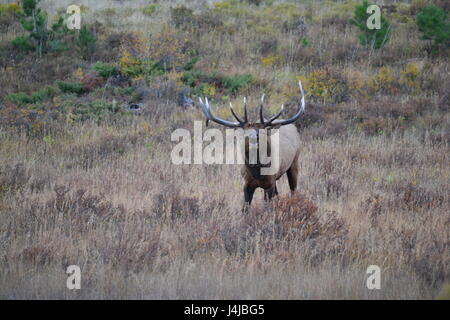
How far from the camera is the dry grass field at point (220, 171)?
517cm

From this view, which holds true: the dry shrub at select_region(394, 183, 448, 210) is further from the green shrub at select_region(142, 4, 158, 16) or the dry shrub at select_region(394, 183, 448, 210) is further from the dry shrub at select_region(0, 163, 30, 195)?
the green shrub at select_region(142, 4, 158, 16)

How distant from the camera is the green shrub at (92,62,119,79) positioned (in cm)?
1548

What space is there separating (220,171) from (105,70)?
764 cm

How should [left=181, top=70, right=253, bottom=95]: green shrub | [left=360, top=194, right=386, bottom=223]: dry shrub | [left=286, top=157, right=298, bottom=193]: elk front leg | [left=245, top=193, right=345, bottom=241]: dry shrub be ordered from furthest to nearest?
[left=181, top=70, right=253, bottom=95]: green shrub, [left=286, top=157, right=298, bottom=193]: elk front leg, [left=360, top=194, right=386, bottom=223]: dry shrub, [left=245, top=193, right=345, bottom=241]: dry shrub

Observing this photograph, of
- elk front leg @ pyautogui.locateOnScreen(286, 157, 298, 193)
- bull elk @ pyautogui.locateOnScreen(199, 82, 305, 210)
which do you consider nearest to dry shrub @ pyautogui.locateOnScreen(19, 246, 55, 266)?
bull elk @ pyautogui.locateOnScreen(199, 82, 305, 210)

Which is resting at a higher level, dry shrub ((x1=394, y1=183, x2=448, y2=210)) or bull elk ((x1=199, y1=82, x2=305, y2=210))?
bull elk ((x1=199, y1=82, x2=305, y2=210))

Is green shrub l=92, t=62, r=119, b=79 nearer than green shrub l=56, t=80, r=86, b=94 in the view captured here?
No

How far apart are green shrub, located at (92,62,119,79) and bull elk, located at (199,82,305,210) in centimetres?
884

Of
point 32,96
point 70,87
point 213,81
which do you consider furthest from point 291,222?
point 70,87

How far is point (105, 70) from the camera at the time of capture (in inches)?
610

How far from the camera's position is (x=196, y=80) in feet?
49.9

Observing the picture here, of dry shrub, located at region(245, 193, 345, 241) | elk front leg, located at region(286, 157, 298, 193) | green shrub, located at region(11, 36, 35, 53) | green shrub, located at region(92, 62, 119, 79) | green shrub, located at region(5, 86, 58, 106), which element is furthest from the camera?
green shrub, located at region(11, 36, 35, 53)

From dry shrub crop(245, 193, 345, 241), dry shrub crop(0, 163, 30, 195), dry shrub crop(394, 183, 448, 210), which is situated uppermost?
dry shrub crop(245, 193, 345, 241)
